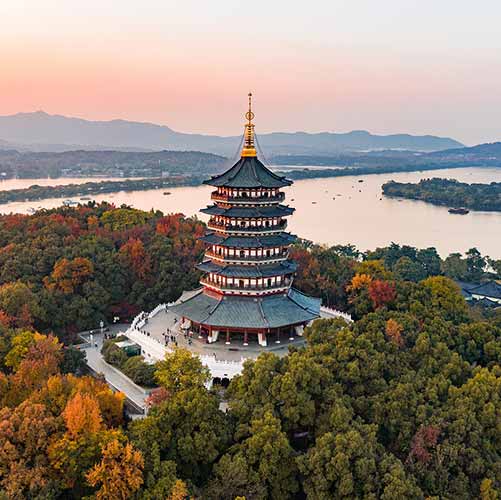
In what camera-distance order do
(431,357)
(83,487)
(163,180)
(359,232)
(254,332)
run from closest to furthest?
(83,487)
(431,357)
(254,332)
(359,232)
(163,180)

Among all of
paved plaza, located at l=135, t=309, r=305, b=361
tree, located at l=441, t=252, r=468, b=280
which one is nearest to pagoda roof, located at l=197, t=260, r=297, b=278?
paved plaza, located at l=135, t=309, r=305, b=361

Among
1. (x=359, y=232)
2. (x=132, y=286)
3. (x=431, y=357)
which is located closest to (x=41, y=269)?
(x=132, y=286)

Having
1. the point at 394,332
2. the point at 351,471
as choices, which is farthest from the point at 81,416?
the point at 394,332

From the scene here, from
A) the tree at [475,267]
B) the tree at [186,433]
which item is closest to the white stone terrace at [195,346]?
the tree at [186,433]

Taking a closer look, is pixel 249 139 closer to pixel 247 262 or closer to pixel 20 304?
pixel 247 262

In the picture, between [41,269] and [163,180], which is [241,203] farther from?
[163,180]

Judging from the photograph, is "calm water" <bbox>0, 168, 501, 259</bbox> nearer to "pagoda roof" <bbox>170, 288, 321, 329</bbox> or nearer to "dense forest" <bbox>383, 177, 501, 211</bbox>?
"dense forest" <bbox>383, 177, 501, 211</bbox>
